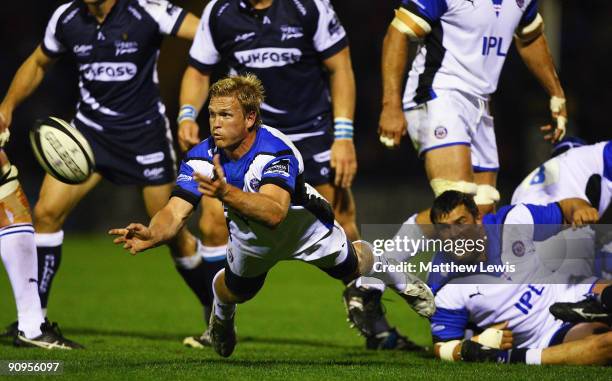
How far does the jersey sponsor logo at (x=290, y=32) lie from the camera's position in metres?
7.26

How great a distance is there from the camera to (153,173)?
25.3 feet

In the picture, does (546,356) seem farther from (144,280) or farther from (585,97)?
(585,97)

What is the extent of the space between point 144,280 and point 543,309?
6643 millimetres

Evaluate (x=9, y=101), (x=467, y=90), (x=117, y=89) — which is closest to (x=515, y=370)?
(x=467, y=90)

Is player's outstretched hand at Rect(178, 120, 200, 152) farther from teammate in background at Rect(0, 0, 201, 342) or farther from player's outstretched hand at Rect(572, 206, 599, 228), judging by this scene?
player's outstretched hand at Rect(572, 206, 599, 228)

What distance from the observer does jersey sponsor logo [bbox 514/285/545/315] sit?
6641 mm

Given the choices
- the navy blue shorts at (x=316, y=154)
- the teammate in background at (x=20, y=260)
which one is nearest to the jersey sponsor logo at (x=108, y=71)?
the teammate in background at (x=20, y=260)

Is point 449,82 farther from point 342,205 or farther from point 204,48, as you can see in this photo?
point 204,48

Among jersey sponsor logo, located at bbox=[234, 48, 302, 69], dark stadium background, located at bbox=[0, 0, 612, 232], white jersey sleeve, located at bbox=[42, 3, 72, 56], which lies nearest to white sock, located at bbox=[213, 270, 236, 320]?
jersey sponsor logo, located at bbox=[234, 48, 302, 69]

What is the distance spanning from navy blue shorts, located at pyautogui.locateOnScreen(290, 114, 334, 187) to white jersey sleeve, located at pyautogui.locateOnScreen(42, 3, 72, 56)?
181cm

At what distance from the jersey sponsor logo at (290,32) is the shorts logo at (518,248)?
2.09m

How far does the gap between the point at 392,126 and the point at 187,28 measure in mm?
1785

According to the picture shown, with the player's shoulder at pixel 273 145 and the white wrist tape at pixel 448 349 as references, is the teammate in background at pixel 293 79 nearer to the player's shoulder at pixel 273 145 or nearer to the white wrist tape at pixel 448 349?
the white wrist tape at pixel 448 349

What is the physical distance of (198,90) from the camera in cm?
746
